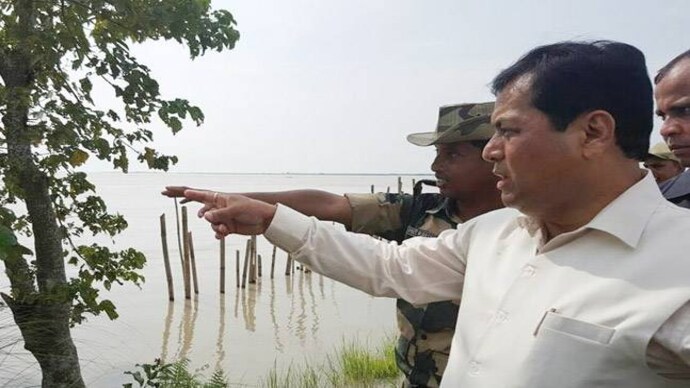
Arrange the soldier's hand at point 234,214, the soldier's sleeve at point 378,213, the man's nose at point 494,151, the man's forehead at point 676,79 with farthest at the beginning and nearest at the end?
the soldier's sleeve at point 378,213 < the man's forehead at point 676,79 < the soldier's hand at point 234,214 < the man's nose at point 494,151

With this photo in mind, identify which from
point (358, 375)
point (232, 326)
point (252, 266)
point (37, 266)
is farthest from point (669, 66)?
point (252, 266)

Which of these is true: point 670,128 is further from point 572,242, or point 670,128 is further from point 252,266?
point 252,266

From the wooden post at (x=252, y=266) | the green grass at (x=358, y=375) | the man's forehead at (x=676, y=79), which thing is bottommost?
the wooden post at (x=252, y=266)

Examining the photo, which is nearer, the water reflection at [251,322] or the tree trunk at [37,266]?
the tree trunk at [37,266]

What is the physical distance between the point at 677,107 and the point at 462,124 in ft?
2.63

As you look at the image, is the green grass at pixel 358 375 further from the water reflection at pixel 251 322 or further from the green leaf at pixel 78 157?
the green leaf at pixel 78 157

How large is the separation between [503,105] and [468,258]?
0.43m

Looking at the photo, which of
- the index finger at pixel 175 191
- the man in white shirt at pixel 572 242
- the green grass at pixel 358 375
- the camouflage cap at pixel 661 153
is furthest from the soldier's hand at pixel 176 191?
the green grass at pixel 358 375

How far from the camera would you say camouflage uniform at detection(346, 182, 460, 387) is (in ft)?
7.72

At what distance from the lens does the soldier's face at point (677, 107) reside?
2.15 meters

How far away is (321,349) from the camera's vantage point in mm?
10289

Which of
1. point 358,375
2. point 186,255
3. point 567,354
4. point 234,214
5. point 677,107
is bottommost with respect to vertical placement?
point 358,375

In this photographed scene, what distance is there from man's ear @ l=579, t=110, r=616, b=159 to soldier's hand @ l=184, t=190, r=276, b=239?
84 centimetres

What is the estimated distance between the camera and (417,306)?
2.38m
